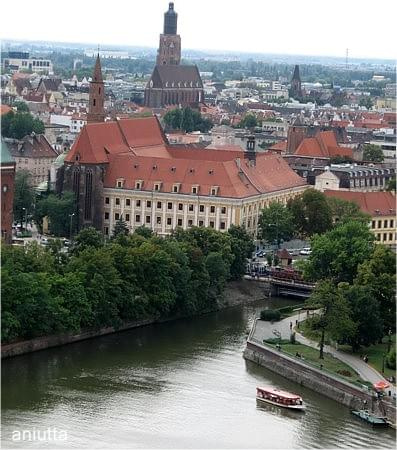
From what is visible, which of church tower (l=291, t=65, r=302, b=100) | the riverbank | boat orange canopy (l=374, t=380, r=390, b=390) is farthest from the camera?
church tower (l=291, t=65, r=302, b=100)

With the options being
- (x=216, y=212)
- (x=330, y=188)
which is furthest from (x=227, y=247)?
(x=330, y=188)

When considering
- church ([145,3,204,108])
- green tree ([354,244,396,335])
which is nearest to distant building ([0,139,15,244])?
green tree ([354,244,396,335])

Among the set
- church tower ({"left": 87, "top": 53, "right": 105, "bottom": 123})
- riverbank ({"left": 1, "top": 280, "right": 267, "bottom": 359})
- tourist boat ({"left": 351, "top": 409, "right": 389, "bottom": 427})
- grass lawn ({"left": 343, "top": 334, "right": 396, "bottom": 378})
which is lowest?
riverbank ({"left": 1, "top": 280, "right": 267, "bottom": 359})

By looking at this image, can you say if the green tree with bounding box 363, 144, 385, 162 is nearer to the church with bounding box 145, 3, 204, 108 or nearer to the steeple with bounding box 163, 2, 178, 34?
the church with bounding box 145, 3, 204, 108

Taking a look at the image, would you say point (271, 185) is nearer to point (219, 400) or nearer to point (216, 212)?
point (216, 212)

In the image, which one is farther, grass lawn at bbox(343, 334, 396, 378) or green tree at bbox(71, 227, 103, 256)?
green tree at bbox(71, 227, 103, 256)

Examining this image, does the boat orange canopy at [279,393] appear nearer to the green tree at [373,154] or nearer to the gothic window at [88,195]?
the gothic window at [88,195]
